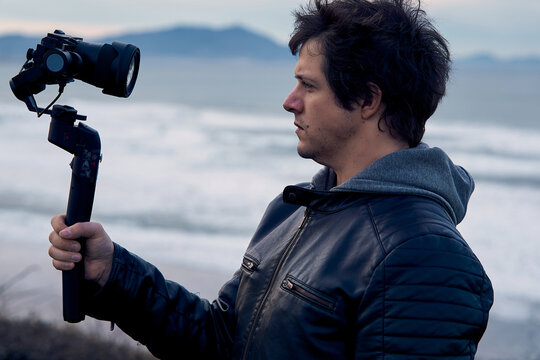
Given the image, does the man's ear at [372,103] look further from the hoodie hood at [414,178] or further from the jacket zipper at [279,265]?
the jacket zipper at [279,265]

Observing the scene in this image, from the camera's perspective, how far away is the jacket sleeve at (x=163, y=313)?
87.9 inches

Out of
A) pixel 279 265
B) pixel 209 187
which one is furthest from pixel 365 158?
pixel 209 187

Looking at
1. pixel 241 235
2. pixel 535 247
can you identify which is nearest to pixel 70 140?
pixel 241 235

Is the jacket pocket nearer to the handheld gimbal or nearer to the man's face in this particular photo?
the man's face

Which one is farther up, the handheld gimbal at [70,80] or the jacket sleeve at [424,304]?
the handheld gimbal at [70,80]

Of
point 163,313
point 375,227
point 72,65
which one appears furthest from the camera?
point 163,313

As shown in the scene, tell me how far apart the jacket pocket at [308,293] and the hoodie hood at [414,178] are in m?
0.27

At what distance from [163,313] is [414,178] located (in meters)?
0.91

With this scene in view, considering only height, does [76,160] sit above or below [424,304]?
above

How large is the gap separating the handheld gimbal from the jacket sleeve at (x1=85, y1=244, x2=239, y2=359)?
22 centimetres

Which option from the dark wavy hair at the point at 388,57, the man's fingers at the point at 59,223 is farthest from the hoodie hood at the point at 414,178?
the man's fingers at the point at 59,223

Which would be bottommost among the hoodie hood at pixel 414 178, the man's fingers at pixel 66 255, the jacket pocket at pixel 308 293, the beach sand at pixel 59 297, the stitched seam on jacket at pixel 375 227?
the beach sand at pixel 59 297

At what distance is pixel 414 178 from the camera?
1.92 metres

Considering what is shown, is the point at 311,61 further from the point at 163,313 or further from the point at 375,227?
the point at 163,313
